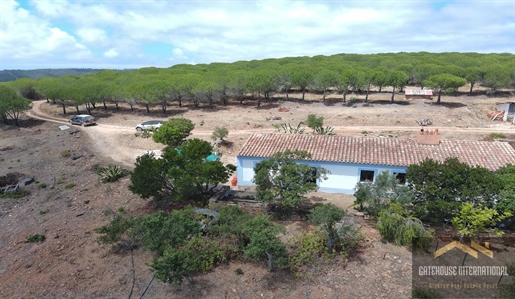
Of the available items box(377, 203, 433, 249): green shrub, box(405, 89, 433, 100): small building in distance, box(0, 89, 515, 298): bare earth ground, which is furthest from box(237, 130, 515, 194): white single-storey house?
box(405, 89, 433, 100): small building in distance

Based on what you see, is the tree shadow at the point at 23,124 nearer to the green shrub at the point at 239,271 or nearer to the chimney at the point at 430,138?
the green shrub at the point at 239,271

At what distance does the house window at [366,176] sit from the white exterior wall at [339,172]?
1.07 ft

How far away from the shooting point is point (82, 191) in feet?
77.6

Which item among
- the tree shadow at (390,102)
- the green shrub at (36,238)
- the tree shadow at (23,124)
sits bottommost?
the green shrub at (36,238)

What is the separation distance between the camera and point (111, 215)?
19.8 m

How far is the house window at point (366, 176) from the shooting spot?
20.8 m

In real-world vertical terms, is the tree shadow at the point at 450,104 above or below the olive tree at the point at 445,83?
below

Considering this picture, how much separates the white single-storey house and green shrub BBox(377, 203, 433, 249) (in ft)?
17.1

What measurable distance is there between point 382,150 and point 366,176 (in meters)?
2.12

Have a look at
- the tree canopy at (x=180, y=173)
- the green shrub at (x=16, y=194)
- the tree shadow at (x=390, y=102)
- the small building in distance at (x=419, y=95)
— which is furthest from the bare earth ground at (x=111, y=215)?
the small building in distance at (x=419, y=95)

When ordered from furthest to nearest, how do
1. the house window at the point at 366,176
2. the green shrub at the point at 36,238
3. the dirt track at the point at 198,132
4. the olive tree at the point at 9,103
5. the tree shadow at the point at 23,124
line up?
the tree shadow at the point at 23,124, the olive tree at the point at 9,103, the dirt track at the point at 198,132, the house window at the point at 366,176, the green shrub at the point at 36,238

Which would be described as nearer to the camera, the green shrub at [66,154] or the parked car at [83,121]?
the green shrub at [66,154]

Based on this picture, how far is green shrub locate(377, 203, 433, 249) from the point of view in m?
14.5

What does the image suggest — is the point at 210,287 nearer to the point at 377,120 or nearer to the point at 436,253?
the point at 436,253
